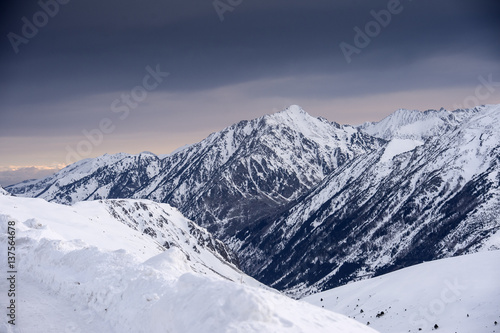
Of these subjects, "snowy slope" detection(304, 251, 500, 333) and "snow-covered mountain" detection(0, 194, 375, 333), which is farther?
"snowy slope" detection(304, 251, 500, 333)

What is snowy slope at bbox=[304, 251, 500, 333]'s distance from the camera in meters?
24.2

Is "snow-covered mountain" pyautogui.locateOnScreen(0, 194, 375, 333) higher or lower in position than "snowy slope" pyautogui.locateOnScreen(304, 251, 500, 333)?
higher

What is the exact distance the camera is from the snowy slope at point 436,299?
2420 cm

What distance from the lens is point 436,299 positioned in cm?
2717

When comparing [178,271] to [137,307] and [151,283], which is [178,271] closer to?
[151,283]

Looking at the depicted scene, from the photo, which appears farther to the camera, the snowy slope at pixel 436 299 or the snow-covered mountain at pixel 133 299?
the snowy slope at pixel 436 299

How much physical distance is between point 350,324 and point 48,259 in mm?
23940

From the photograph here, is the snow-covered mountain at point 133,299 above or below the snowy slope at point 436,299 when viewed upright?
above

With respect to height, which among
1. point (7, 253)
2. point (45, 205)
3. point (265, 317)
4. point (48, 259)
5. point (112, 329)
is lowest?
point (265, 317)

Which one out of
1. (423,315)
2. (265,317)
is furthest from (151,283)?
(423,315)

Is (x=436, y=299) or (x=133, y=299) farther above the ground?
(x=133, y=299)

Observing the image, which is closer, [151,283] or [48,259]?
[151,283]

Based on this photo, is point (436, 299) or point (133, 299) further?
point (436, 299)

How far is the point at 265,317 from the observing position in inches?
658
